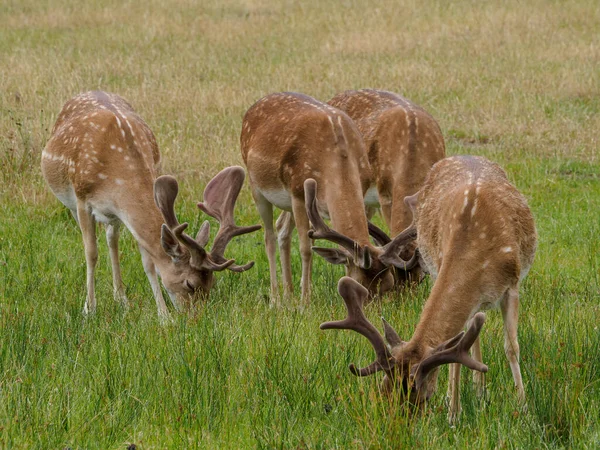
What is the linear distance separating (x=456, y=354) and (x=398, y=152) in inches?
167

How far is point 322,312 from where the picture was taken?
7.08m

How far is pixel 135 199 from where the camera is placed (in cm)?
744

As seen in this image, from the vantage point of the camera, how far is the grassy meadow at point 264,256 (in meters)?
4.94

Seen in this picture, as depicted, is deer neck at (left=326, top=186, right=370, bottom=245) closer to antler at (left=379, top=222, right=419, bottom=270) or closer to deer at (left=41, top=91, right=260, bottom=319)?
antler at (left=379, top=222, right=419, bottom=270)

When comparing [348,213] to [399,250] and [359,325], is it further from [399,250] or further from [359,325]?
[359,325]

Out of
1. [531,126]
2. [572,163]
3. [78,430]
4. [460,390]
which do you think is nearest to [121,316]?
[78,430]

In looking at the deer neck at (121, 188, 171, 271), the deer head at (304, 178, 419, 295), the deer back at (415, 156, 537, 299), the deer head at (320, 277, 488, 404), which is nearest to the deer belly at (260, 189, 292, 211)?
the deer head at (304, 178, 419, 295)

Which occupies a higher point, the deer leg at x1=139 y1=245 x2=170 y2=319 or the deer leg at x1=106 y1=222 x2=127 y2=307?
the deer leg at x1=139 y1=245 x2=170 y2=319

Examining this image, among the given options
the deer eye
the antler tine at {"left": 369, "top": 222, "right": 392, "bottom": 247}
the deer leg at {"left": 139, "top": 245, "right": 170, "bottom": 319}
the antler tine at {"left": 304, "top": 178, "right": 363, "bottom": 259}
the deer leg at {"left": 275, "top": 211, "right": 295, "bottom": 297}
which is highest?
the antler tine at {"left": 304, "top": 178, "right": 363, "bottom": 259}

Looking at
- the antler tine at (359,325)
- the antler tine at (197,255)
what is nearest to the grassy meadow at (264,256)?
the antler tine at (359,325)

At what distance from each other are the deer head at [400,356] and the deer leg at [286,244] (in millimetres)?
3348

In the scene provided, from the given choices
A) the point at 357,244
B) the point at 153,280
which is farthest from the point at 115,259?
the point at 357,244

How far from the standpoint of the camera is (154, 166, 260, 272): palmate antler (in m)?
6.86

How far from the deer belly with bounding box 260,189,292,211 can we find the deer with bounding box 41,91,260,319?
3.19 feet
